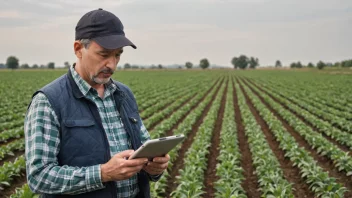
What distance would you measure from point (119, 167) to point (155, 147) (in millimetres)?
240

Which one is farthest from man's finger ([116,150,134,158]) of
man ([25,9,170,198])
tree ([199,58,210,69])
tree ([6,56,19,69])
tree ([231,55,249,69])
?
tree ([231,55,249,69])

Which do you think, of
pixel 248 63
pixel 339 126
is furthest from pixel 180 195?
pixel 248 63

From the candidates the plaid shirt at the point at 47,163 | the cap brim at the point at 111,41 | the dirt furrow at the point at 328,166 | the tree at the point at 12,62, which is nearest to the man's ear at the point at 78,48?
the cap brim at the point at 111,41

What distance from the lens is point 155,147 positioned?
1984 millimetres

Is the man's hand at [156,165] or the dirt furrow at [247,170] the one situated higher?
the man's hand at [156,165]

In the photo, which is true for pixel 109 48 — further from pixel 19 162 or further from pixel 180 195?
pixel 19 162

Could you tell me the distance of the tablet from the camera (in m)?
1.89

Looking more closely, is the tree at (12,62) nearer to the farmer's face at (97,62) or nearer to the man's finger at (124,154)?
the farmer's face at (97,62)

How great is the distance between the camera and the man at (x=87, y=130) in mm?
1920

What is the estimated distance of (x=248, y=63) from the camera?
162375mm

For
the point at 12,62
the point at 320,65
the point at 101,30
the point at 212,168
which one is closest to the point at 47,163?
the point at 101,30

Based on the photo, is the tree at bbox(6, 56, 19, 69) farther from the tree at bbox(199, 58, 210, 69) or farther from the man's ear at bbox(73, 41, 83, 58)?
the man's ear at bbox(73, 41, 83, 58)

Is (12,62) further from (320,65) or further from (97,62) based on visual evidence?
(97,62)

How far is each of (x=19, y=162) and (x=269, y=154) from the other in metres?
6.06
